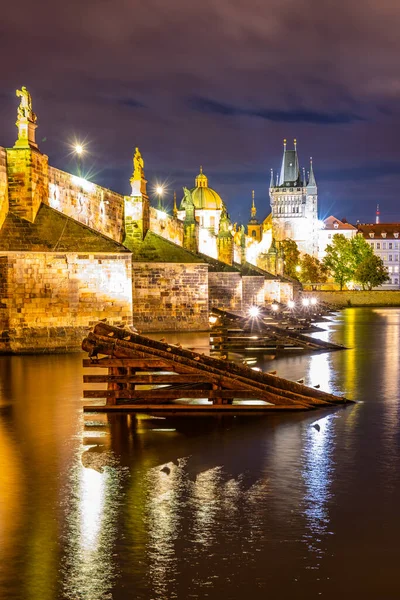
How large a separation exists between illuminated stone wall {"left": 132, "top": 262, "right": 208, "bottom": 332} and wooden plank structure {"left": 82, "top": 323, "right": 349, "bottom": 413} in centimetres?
1882

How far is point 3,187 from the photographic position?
74.2 ft

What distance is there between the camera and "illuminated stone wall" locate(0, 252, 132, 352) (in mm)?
21328

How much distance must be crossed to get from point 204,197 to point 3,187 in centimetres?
6941

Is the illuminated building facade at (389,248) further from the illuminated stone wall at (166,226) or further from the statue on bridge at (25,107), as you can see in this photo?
the statue on bridge at (25,107)

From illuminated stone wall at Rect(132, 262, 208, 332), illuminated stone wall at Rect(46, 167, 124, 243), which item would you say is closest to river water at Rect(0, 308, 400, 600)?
illuminated stone wall at Rect(46, 167, 124, 243)

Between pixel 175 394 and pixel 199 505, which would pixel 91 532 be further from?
pixel 175 394

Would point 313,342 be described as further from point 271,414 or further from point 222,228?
point 222,228

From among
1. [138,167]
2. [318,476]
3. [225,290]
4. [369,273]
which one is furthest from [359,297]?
[318,476]

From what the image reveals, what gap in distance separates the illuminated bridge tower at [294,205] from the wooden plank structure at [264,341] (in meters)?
140

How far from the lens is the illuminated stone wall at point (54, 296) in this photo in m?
21.3

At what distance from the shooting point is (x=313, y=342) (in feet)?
77.0

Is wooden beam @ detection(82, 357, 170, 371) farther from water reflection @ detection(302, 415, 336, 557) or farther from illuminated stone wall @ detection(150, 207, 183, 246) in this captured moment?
illuminated stone wall @ detection(150, 207, 183, 246)

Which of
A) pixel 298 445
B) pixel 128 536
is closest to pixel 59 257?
pixel 298 445

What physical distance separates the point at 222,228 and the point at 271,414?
42.2m
